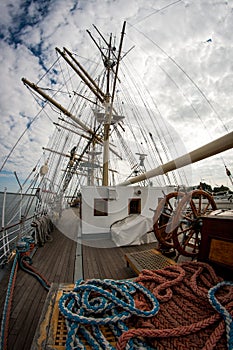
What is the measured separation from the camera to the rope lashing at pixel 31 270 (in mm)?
3074

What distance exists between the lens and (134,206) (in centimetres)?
753

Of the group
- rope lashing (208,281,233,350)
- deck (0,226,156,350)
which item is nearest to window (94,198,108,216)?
deck (0,226,156,350)

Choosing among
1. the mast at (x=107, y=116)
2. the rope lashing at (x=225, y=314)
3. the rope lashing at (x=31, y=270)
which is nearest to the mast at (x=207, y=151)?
the rope lashing at (x=225, y=314)

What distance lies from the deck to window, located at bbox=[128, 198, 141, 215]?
1.83 metres

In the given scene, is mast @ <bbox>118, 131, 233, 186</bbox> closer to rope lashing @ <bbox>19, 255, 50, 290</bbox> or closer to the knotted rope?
the knotted rope

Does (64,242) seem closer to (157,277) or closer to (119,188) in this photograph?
(119,188)

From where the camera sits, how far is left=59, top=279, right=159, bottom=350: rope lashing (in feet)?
3.79

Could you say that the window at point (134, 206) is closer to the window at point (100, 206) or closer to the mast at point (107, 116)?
the window at point (100, 206)

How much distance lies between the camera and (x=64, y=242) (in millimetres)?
6121

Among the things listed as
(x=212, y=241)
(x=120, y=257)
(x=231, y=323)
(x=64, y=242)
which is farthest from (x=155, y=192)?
(x=231, y=323)

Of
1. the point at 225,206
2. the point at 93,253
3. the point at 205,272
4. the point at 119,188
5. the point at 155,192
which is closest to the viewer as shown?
the point at 205,272

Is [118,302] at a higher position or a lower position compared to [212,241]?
lower

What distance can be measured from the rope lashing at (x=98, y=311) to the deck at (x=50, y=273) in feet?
3.56

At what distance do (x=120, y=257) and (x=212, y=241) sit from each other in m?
3.05
